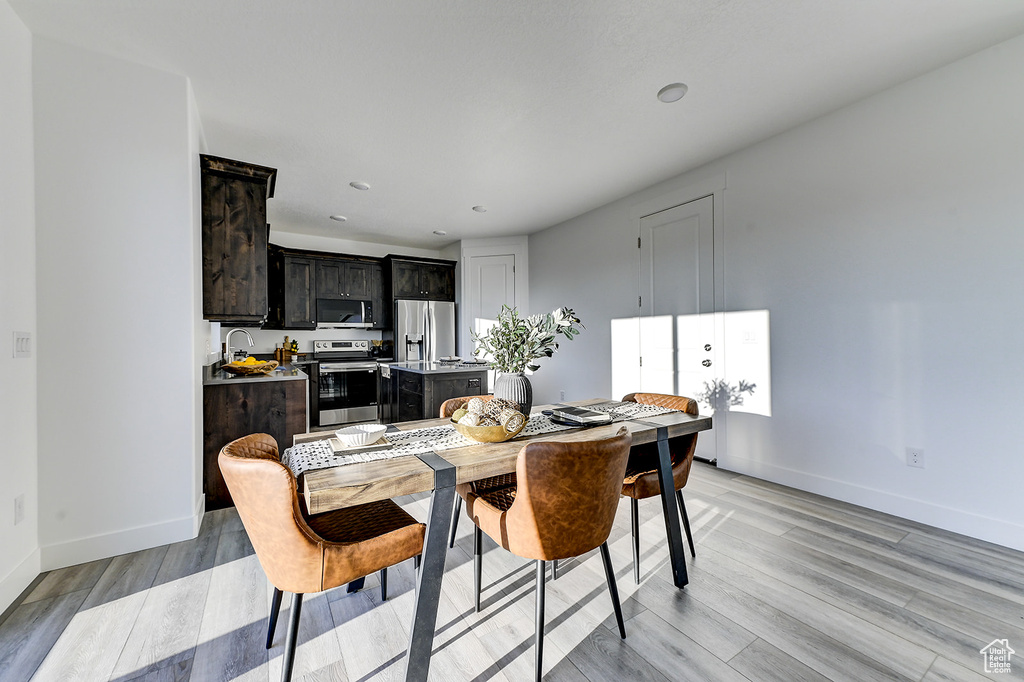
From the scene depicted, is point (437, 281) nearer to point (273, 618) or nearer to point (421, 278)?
point (421, 278)

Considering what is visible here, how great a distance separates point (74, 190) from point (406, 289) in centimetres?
419

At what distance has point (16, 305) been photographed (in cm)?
186

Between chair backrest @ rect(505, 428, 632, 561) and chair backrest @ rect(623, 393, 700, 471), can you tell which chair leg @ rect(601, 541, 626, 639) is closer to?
chair backrest @ rect(505, 428, 632, 561)

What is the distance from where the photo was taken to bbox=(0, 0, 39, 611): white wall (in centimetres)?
177

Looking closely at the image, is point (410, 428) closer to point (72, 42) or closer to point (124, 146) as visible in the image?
point (124, 146)

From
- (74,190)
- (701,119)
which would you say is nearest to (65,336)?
(74,190)

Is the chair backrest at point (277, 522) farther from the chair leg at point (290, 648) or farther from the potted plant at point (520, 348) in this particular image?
the potted plant at point (520, 348)

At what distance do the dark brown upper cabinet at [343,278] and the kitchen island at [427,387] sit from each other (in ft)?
5.63

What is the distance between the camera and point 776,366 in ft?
10.4

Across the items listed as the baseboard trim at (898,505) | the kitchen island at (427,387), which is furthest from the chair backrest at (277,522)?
the baseboard trim at (898,505)

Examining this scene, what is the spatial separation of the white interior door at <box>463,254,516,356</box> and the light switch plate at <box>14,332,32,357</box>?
4615mm

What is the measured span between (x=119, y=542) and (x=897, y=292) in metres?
4.70

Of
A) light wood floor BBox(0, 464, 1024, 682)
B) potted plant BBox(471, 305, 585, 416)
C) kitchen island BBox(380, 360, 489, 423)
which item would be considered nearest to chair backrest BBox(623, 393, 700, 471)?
light wood floor BBox(0, 464, 1024, 682)

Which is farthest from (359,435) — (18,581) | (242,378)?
(242,378)
